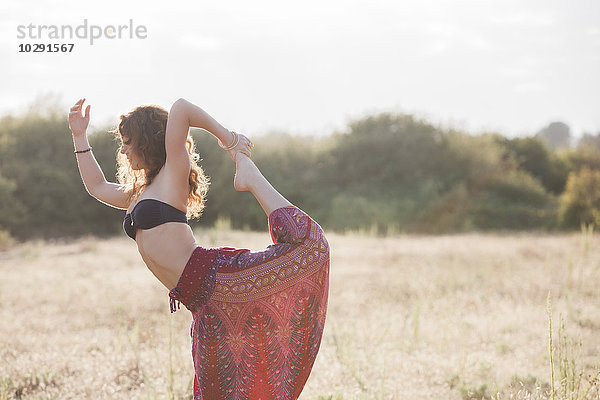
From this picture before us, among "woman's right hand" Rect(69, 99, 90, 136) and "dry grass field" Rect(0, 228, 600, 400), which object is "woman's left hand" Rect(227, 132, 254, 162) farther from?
"dry grass field" Rect(0, 228, 600, 400)

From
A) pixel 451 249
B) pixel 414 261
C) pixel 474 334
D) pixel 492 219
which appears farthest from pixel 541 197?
pixel 474 334

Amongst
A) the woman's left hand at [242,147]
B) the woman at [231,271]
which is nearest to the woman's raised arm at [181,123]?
the woman at [231,271]

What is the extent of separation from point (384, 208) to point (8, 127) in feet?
44.5

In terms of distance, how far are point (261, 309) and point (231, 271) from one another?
0.63ft

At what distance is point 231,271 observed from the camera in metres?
2.12

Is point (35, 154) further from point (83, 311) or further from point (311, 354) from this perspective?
point (311, 354)

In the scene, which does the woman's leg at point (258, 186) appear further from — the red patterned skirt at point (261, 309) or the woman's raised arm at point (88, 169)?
the woman's raised arm at point (88, 169)

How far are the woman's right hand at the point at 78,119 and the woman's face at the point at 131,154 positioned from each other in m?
0.44

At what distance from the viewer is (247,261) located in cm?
212

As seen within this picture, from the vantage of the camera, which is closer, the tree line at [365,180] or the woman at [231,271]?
the woman at [231,271]

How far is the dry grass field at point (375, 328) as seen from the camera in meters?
3.66

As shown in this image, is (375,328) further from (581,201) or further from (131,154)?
(581,201)

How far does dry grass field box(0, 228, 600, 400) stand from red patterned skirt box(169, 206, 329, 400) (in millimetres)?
827

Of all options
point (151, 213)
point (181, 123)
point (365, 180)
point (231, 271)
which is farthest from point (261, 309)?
point (365, 180)
